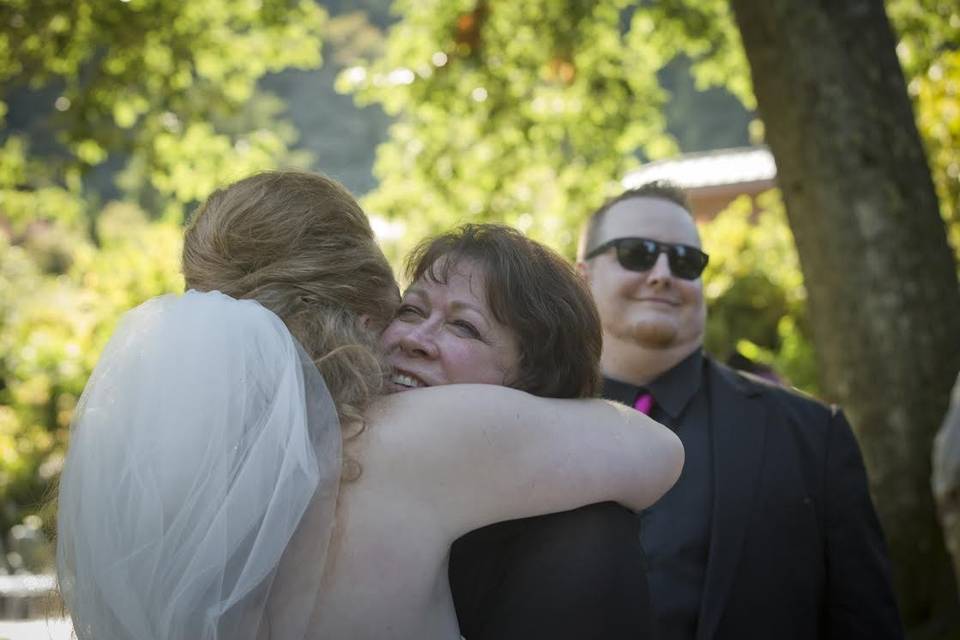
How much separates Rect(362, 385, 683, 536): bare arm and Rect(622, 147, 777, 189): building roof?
86.9 feet

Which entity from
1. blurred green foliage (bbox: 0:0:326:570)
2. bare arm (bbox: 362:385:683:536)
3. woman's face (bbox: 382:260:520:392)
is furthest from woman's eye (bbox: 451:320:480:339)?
blurred green foliage (bbox: 0:0:326:570)

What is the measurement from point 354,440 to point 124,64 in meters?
8.67

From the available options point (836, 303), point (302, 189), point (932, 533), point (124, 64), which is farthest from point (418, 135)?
point (302, 189)

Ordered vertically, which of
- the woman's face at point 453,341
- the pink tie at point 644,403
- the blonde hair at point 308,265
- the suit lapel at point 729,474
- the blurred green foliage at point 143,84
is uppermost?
the blurred green foliage at point 143,84

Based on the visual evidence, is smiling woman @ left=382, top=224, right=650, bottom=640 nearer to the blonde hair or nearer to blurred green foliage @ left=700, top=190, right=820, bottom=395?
the blonde hair

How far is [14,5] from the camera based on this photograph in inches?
346

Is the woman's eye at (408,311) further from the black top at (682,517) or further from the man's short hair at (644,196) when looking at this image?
the man's short hair at (644,196)

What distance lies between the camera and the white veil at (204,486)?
2033 millimetres

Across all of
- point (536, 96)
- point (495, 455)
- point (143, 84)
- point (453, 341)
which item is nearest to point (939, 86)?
point (536, 96)

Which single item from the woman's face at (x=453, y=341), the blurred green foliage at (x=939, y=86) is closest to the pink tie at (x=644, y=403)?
the woman's face at (x=453, y=341)

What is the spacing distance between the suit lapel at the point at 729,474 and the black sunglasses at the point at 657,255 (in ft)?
1.19

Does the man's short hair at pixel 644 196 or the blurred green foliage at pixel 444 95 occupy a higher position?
the blurred green foliage at pixel 444 95

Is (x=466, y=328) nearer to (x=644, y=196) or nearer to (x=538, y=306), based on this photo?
(x=538, y=306)

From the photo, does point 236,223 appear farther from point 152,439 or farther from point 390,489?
point 390,489
